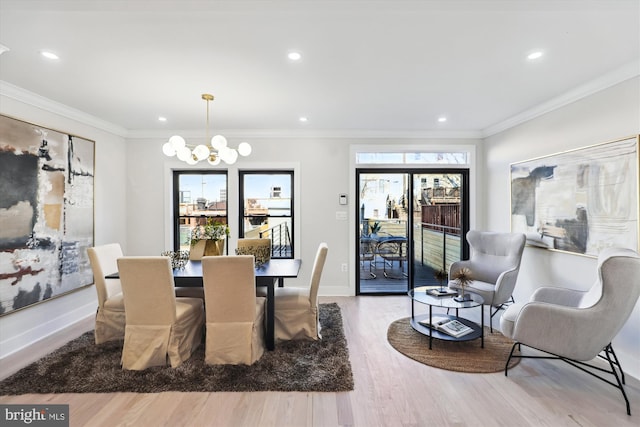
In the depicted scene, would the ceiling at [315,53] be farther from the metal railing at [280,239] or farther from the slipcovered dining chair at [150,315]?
the metal railing at [280,239]

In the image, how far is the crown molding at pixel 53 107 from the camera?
9.09ft

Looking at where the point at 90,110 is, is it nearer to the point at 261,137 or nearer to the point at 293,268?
the point at 261,137

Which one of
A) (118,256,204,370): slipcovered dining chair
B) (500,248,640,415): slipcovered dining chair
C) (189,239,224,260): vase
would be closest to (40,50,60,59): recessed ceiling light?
(118,256,204,370): slipcovered dining chair

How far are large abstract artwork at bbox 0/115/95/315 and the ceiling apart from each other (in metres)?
0.54

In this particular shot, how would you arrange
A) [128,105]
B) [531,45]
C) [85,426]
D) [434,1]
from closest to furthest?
[434,1] < [85,426] < [531,45] < [128,105]

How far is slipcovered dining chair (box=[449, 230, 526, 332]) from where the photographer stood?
3.21 m

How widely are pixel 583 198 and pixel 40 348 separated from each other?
5561 mm

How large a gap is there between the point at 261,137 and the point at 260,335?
2.94 m

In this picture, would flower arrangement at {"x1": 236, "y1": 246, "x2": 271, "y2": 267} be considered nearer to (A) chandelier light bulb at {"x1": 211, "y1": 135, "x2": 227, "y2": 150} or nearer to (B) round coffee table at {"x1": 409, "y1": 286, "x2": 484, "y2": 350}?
(A) chandelier light bulb at {"x1": 211, "y1": 135, "x2": 227, "y2": 150}

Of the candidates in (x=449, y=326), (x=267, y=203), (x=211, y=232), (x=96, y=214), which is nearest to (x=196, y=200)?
(x=267, y=203)

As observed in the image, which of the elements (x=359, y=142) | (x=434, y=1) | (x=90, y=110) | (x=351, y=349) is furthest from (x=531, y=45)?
(x=90, y=110)

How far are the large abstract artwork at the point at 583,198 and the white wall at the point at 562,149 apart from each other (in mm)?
116

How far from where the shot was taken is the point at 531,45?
2.08 metres

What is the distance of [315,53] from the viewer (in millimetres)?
2195
